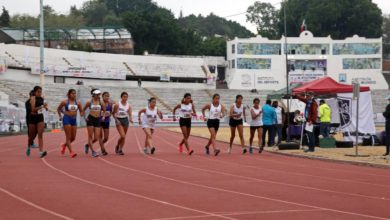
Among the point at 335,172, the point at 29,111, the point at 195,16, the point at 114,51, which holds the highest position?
the point at 195,16

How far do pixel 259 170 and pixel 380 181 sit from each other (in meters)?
2.93

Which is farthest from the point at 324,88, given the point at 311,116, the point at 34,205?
the point at 34,205

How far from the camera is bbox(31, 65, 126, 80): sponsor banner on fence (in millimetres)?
73794

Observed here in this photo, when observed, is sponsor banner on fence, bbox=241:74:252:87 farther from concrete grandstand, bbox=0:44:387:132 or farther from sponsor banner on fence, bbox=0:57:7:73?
sponsor banner on fence, bbox=0:57:7:73

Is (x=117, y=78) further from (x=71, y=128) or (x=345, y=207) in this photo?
(x=345, y=207)

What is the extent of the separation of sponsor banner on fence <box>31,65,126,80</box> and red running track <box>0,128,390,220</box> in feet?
193

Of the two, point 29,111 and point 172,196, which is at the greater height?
point 29,111

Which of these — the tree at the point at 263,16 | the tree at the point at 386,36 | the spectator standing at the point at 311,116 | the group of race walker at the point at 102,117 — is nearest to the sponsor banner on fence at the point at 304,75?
the tree at the point at 386,36

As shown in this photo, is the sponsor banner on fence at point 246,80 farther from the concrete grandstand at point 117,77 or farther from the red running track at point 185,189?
the red running track at point 185,189

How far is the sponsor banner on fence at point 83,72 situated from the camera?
242ft

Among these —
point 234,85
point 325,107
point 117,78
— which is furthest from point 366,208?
point 234,85

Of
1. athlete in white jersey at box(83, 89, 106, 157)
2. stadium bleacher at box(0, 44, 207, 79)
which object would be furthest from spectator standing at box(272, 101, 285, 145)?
stadium bleacher at box(0, 44, 207, 79)

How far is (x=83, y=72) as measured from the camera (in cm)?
7681

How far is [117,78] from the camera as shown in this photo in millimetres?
79875
